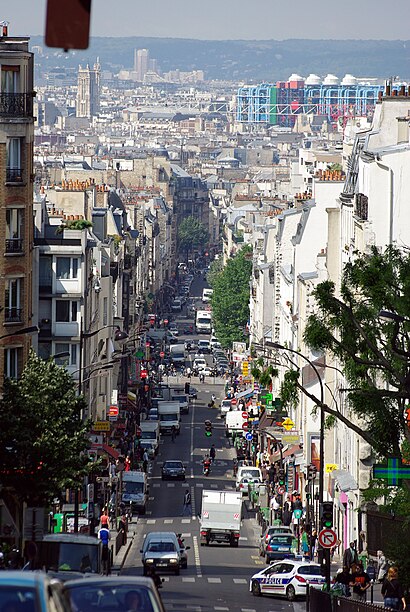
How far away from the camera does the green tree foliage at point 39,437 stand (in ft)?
178

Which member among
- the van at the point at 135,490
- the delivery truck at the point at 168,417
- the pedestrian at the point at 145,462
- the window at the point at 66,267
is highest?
the window at the point at 66,267

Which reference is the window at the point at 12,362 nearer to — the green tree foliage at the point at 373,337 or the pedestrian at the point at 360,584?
the pedestrian at the point at 360,584

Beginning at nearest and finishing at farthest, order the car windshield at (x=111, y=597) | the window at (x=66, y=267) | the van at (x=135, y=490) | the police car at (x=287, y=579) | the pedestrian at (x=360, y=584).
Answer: the car windshield at (x=111, y=597) → the pedestrian at (x=360, y=584) → the police car at (x=287, y=579) → the window at (x=66, y=267) → the van at (x=135, y=490)

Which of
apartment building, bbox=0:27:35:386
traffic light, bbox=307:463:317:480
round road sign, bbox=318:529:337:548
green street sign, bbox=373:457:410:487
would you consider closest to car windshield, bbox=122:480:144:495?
traffic light, bbox=307:463:317:480

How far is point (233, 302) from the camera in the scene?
16625 centimetres

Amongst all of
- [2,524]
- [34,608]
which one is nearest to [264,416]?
[2,524]

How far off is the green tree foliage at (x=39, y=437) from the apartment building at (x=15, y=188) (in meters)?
7.76

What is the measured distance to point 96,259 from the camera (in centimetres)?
9369

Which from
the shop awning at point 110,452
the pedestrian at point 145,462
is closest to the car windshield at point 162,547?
the shop awning at point 110,452

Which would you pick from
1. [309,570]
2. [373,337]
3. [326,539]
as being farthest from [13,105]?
[373,337]

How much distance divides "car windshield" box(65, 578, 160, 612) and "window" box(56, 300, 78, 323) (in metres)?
60.3

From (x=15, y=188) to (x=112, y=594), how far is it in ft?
151

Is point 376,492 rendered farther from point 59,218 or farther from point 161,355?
point 161,355

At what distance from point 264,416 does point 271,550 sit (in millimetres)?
37344
